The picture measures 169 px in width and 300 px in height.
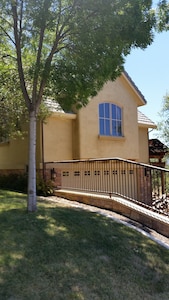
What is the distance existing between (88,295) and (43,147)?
10.1 metres

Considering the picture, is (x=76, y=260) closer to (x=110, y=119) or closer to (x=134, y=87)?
(x=110, y=119)

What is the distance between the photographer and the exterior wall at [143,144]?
2044cm

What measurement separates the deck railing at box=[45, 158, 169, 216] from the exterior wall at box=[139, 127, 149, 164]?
6555mm

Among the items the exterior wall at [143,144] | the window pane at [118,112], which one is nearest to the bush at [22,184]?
the window pane at [118,112]

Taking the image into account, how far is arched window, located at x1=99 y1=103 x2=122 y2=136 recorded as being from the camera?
17.0 meters

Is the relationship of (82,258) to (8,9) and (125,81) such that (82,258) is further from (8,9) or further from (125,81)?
(125,81)

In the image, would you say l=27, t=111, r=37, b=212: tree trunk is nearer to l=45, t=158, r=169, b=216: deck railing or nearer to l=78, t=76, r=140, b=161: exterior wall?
l=45, t=158, r=169, b=216: deck railing

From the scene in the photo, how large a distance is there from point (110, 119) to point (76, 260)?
42.5 ft

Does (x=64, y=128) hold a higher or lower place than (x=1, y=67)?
lower

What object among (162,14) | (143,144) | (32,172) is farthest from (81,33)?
(143,144)

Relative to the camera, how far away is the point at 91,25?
7172 millimetres

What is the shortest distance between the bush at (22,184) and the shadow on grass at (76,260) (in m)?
4.41

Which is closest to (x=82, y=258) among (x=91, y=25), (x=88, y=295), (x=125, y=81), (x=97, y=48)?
(x=88, y=295)

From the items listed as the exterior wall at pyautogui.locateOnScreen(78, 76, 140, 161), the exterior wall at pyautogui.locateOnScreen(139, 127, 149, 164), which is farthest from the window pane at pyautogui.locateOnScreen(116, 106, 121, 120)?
the exterior wall at pyautogui.locateOnScreen(139, 127, 149, 164)
